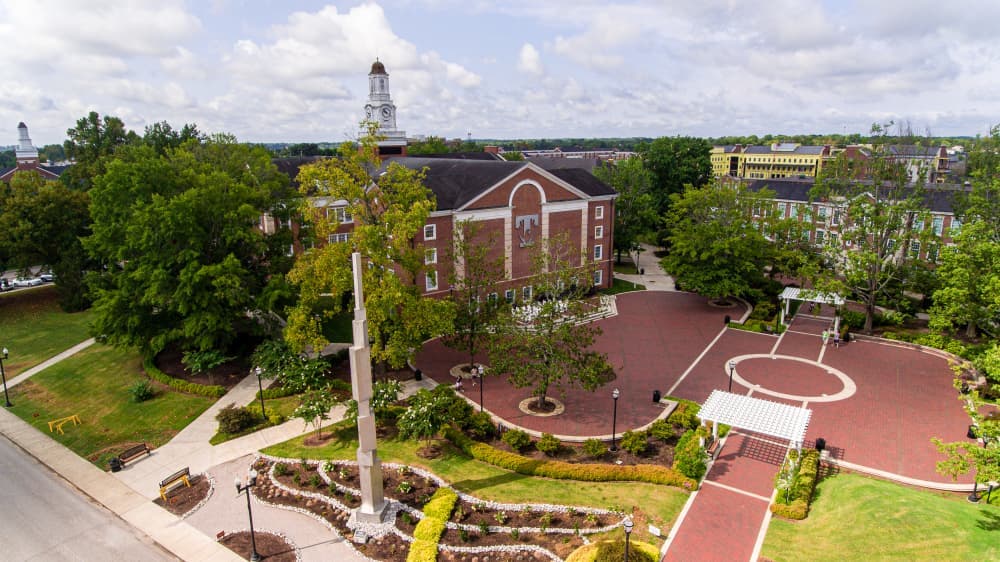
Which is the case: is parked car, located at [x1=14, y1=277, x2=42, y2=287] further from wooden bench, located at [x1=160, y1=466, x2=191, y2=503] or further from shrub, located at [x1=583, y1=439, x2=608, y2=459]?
shrub, located at [x1=583, y1=439, x2=608, y2=459]

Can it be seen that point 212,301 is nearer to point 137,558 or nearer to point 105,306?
point 105,306

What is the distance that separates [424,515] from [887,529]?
14980mm

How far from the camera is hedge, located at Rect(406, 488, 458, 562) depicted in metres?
18.2

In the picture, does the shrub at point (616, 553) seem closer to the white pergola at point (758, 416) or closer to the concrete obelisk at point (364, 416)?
the concrete obelisk at point (364, 416)

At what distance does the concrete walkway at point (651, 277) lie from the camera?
55.5 metres

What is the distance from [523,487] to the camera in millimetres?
22000

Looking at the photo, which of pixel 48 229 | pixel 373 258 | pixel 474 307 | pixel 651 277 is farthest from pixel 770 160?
pixel 48 229

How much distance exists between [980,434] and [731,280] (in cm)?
2875

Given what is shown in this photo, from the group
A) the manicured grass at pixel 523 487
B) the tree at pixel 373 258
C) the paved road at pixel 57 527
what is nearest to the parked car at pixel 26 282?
Result: the paved road at pixel 57 527

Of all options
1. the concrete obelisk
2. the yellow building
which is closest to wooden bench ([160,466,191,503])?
the concrete obelisk

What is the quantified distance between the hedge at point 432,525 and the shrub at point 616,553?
5.18 m

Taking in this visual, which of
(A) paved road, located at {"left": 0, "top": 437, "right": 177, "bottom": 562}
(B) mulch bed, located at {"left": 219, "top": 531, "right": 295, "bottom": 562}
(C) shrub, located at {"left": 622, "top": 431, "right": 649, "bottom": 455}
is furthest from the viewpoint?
(C) shrub, located at {"left": 622, "top": 431, "right": 649, "bottom": 455}

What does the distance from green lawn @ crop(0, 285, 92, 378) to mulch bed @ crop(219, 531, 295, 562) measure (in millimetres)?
25880

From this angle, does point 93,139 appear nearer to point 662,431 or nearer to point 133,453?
point 133,453
